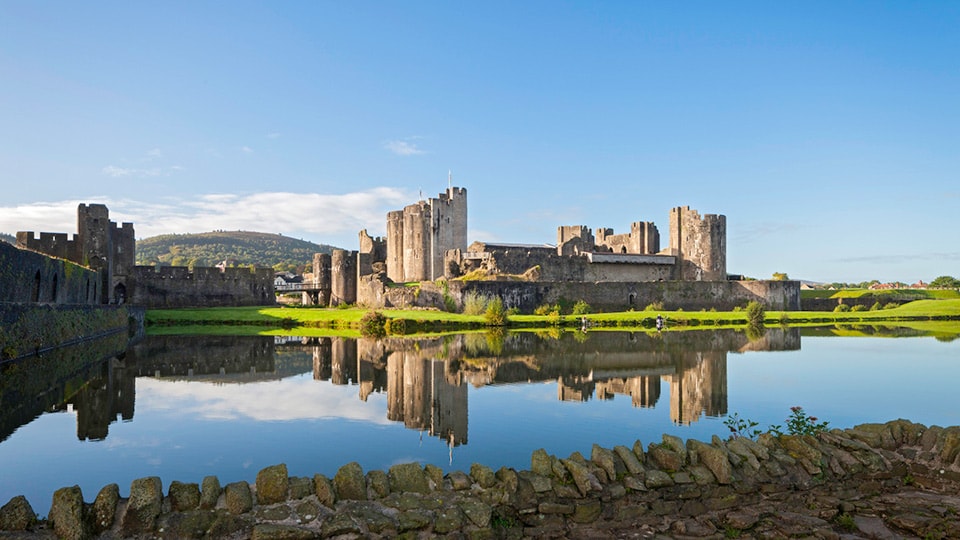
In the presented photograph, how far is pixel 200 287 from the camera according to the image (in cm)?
4578

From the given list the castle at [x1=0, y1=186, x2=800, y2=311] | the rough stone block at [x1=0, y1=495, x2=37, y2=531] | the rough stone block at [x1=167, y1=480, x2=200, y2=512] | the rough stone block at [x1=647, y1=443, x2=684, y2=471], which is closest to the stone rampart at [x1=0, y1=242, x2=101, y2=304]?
the castle at [x1=0, y1=186, x2=800, y2=311]

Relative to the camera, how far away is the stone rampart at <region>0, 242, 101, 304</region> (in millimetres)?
20375

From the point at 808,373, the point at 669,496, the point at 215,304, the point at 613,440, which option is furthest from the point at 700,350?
the point at 215,304

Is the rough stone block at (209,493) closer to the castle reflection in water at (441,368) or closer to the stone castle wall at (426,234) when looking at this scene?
the castle reflection in water at (441,368)

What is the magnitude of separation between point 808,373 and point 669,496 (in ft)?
39.0

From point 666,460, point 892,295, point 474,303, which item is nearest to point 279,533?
point 666,460

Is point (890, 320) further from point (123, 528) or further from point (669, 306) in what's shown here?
point (123, 528)

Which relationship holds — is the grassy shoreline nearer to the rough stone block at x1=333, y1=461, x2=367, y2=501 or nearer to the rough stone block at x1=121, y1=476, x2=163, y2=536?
the rough stone block at x1=333, y1=461, x2=367, y2=501

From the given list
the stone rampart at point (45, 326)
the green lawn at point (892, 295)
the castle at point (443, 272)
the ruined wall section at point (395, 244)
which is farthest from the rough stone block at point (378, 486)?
the green lawn at point (892, 295)

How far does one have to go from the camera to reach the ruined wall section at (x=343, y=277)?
4712cm

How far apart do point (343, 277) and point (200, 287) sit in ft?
31.0

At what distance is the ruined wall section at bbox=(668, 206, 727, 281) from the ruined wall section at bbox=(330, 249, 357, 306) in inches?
933

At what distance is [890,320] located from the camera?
130 feet

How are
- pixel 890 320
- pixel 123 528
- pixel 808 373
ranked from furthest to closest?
pixel 890 320 < pixel 808 373 < pixel 123 528
